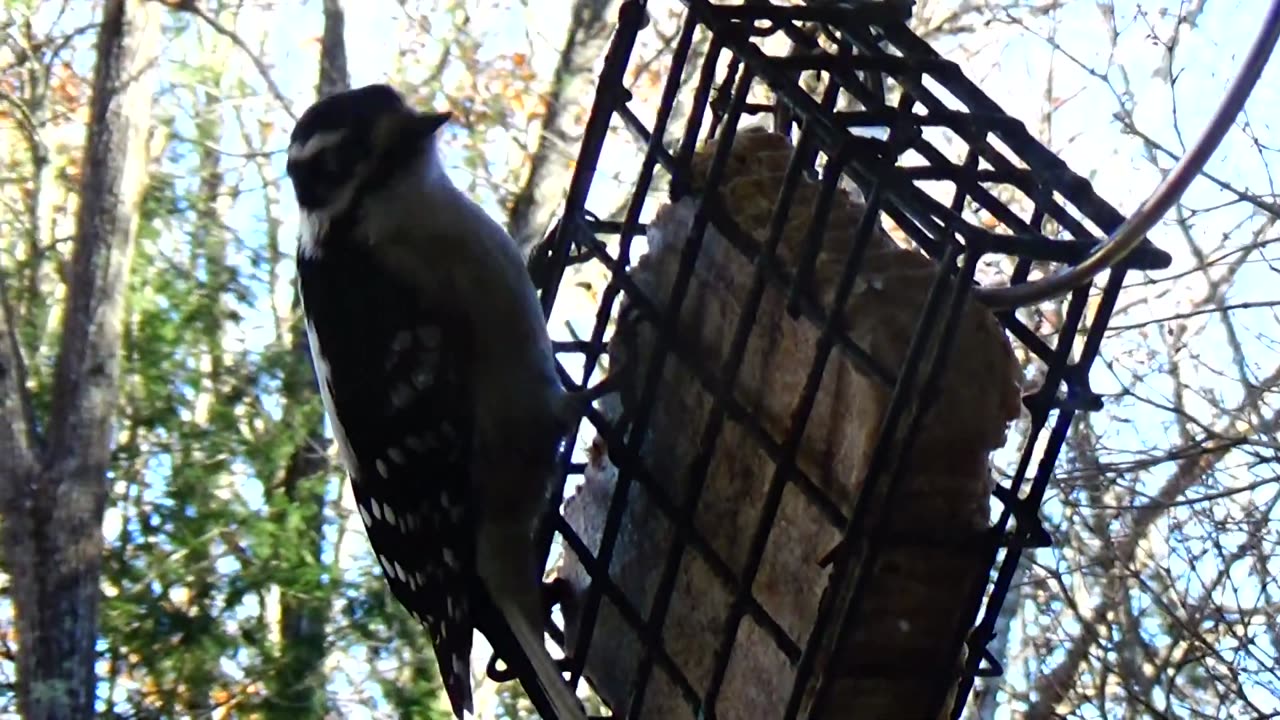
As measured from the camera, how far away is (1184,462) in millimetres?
2863

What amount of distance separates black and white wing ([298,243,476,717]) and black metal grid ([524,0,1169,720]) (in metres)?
0.18

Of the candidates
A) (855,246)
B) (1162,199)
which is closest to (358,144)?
(855,246)

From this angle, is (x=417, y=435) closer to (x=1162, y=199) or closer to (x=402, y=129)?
(x=402, y=129)

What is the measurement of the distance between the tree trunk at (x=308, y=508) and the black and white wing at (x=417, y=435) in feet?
5.37

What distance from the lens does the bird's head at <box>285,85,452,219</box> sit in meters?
1.28

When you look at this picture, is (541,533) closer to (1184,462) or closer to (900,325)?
(900,325)

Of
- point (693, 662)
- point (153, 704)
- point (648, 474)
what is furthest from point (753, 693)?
point (153, 704)

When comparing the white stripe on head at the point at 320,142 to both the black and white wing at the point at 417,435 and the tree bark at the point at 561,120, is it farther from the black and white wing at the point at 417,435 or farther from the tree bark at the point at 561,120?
the tree bark at the point at 561,120

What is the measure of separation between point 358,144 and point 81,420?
5.35 feet

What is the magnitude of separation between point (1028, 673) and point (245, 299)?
215 cm

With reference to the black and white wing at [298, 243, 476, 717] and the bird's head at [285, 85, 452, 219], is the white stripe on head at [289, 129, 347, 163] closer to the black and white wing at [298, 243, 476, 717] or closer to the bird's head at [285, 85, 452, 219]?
the bird's head at [285, 85, 452, 219]

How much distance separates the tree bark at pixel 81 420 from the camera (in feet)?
8.27

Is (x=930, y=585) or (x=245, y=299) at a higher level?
(x=245, y=299)

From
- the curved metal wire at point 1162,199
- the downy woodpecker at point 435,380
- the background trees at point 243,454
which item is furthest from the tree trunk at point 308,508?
the curved metal wire at point 1162,199
